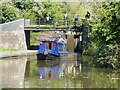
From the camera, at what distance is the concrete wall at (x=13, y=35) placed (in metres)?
34.2

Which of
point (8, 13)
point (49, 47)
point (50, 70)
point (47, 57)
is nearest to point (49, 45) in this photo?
point (49, 47)

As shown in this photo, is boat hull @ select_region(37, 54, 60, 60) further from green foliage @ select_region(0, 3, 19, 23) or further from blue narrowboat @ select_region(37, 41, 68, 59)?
green foliage @ select_region(0, 3, 19, 23)

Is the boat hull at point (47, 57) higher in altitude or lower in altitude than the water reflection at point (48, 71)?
higher

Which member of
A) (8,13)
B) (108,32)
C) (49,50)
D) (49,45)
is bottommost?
(49,50)

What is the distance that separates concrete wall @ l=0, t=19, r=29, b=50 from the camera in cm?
3425

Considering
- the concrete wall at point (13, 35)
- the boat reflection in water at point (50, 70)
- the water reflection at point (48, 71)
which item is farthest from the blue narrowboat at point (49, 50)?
the concrete wall at point (13, 35)

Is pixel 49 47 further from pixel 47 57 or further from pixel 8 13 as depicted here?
pixel 8 13

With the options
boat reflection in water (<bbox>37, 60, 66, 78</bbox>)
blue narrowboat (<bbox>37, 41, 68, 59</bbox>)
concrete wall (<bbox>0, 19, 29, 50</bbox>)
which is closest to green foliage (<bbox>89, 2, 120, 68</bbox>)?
boat reflection in water (<bbox>37, 60, 66, 78</bbox>)

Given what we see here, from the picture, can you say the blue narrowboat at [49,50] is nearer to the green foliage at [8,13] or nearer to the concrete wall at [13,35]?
the concrete wall at [13,35]

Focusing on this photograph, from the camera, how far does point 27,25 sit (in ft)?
118

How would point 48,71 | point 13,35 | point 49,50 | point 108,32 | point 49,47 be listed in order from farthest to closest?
point 13,35 < point 49,47 < point 49,50 < point 48,71 < point 108,32

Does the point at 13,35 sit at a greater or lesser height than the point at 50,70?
greater

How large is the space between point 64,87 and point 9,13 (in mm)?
31977

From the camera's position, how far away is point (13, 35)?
35062mm
